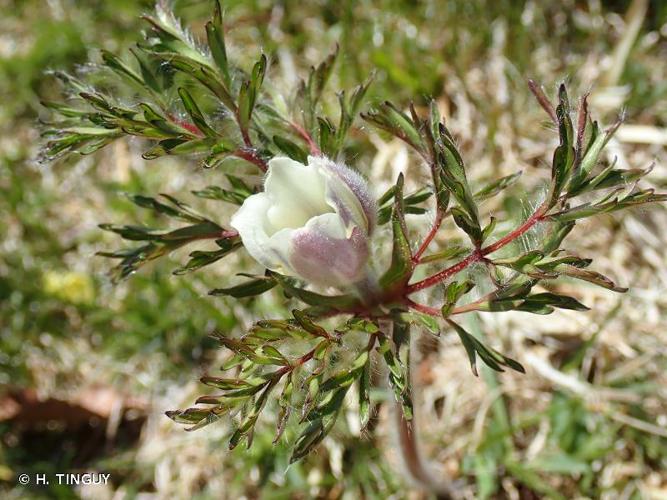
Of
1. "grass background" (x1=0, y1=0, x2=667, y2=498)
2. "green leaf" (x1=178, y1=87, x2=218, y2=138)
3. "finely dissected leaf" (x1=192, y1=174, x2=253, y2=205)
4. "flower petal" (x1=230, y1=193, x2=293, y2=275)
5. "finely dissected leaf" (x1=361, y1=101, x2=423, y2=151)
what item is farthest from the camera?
"grass background" (x1=0, y1=0, x2=667, y2=498)

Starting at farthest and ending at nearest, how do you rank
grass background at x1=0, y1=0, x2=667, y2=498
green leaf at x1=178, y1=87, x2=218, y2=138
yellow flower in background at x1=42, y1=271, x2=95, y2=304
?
yellow flower in background at x1=42, y1=271, x2=95, y2=304 → grass background at x1=0, y1=0, x2=667, y2=498 → green leaf at x1=178, y1=87, x2=218, y2=138

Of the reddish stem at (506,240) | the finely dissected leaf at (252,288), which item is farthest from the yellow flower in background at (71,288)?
the reddish stem at (506,240)

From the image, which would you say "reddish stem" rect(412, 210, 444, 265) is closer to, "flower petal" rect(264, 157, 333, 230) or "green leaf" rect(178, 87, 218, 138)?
"flower petal" rect(264, 157, 333, 230)

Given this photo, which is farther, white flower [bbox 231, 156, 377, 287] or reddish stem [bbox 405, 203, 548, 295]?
reddish stem [bbox 405, 203, 548, 295]

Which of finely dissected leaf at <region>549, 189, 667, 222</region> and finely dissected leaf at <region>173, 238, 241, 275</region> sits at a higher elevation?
finely dissected leaf at <region>173, 238, 241, 275</region>

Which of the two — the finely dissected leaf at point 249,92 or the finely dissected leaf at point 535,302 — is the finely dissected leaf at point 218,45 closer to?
the finely dissected leaf at point 249,92

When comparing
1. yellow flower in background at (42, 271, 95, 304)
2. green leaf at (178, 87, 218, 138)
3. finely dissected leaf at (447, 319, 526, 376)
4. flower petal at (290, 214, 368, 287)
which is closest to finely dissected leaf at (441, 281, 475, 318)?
finely dissected leaf at (447, 319, 526, 376)
